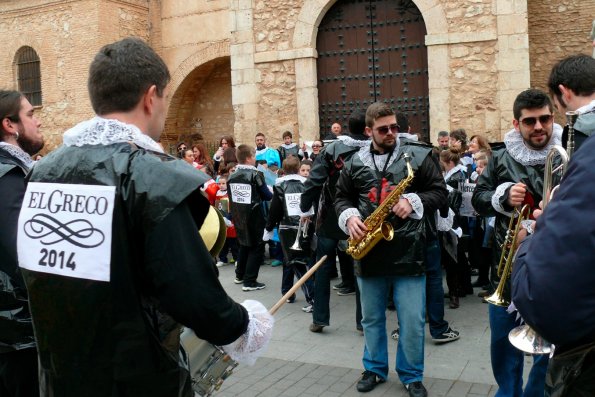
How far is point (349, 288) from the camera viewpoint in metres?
7.95

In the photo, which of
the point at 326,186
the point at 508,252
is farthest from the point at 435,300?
the point at 508,252

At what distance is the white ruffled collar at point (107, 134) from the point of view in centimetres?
218

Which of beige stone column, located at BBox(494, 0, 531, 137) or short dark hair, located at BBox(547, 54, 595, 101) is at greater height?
beige stone column, located at BBox(494, 0, 531, 137)

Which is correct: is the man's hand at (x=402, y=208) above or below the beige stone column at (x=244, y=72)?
below

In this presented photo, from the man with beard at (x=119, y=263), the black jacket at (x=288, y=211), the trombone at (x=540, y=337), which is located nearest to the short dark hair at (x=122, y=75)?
the man with beard at (x=119, y=263)

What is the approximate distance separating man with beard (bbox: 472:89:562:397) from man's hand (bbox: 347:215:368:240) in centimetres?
84

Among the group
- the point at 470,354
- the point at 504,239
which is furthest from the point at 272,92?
the point at 504,239

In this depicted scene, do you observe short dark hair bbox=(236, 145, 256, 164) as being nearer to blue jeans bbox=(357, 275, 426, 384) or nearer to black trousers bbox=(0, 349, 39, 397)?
blue jeans bbox=(357, 275, 426, 384)

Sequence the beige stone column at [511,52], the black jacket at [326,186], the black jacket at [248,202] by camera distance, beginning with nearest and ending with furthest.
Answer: the black jacket at [326,186] → the black jacket at [248,202] → the beige stone column at [511,52]

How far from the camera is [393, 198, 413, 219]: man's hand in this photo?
4496 mm

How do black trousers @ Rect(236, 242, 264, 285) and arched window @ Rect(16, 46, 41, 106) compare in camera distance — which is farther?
arched window @ Rect(16, 46, 41, 106)

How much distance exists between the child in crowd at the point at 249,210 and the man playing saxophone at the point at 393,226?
364cm

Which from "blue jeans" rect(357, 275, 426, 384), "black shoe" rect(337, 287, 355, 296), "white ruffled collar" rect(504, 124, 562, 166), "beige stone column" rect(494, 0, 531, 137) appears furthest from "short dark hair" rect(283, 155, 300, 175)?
"beige stone column" rect(494, 0, 531, 137)

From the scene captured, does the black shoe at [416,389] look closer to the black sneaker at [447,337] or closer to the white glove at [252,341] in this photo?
the black sneaker at [447,337]
